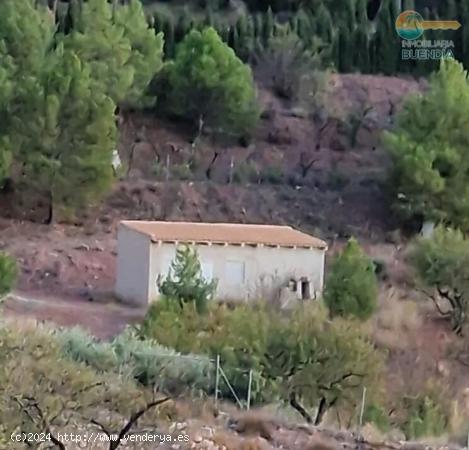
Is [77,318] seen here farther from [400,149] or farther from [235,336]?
[400,149]

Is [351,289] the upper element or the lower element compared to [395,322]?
upper

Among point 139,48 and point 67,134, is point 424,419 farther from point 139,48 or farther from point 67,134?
point 139,48

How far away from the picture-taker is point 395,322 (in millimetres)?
22359

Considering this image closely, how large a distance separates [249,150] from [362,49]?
7.68m

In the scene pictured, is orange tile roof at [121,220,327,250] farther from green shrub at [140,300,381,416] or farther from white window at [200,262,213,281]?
green shrub at [140,300,381,416]

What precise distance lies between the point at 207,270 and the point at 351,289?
3343mm

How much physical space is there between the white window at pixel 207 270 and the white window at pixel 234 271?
1.10 ft

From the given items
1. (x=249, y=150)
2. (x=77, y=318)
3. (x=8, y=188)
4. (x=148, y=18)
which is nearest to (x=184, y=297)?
(x=77, y=318)

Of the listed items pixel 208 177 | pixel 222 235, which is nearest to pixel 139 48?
pixel 208 177

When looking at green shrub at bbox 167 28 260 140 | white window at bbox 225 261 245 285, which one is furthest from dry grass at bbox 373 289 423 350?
green shrub at bbox 167 28 260 140

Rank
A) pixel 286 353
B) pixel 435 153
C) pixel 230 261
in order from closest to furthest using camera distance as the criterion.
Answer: pixel 286 353 < pixel 230 261 < pixel 435 153

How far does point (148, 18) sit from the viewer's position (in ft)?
125

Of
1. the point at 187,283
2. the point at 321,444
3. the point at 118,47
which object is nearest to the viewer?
the point at 321,444

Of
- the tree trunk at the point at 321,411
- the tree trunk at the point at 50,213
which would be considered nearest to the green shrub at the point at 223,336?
the tree trunk at the point at 321,411
